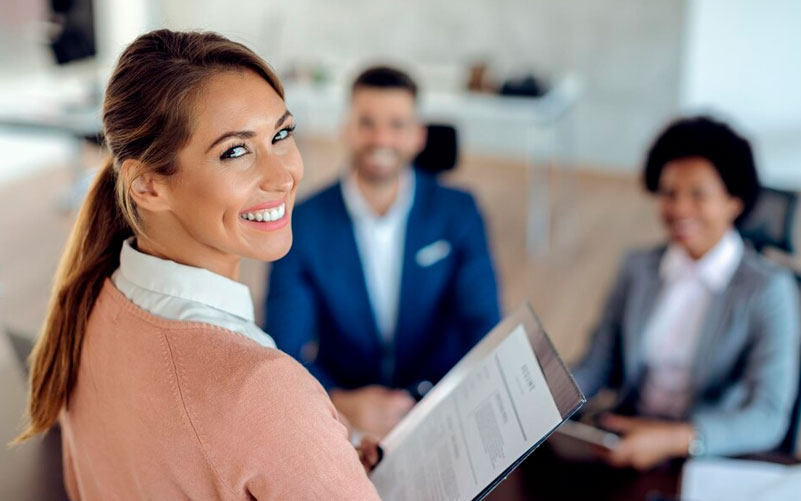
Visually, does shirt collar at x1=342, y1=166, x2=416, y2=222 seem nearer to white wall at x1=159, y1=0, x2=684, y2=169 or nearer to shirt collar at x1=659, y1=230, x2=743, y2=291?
shirt collar at x1=659, y1=230, x2=743, y2=291

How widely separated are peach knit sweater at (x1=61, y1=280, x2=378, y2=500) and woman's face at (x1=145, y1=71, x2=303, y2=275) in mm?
100

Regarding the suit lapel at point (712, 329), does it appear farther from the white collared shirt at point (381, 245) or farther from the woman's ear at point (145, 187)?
the woman's ear at point (145, 187)

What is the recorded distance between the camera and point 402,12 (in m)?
6.10

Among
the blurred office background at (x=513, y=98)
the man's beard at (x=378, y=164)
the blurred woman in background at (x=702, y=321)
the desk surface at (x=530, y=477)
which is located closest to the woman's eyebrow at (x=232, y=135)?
the desk surface at (x=530, y=477)

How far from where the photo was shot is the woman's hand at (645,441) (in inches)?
58.6

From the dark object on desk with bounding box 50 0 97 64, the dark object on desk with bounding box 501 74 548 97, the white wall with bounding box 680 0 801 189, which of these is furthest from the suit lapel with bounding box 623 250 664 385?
the dark object on desk with bounding box 50 0 97 64

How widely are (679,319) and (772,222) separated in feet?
1.36

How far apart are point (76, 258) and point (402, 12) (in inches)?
213

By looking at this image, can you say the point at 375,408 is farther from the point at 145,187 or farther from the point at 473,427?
the point at 145,187

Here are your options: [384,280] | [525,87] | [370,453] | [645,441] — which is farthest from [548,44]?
[370,453]

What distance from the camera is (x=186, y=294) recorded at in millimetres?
873

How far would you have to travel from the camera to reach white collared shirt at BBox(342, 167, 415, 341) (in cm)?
221

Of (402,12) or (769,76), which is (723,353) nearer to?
(769,76)

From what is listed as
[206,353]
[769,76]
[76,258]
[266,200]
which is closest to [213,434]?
[206,353]
